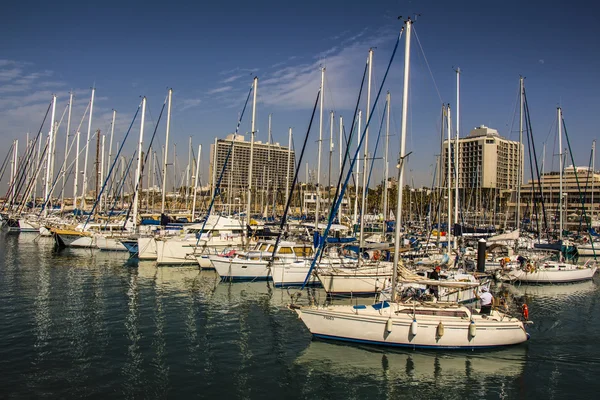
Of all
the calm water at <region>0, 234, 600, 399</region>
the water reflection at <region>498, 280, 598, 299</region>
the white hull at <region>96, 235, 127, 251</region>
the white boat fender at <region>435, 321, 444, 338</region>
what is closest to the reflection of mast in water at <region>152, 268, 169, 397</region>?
the calm water at <region>0, 234, 600, 399</region>

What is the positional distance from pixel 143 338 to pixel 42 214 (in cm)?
5852

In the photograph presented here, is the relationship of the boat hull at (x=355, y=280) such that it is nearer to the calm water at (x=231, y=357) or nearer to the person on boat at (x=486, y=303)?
the calm water at (x=231, y=357)

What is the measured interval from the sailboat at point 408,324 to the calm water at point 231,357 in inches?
19.1

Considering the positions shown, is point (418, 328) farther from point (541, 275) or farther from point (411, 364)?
point (541, 275)

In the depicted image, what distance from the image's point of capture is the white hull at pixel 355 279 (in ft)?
86.9

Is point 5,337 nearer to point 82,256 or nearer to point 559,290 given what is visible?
point 82,256

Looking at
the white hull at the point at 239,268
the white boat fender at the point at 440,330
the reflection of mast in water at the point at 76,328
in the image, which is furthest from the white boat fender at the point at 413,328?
the white hull at the point at 239,268

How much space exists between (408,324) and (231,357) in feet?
22.7

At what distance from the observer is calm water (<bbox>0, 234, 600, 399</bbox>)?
46.6 feet

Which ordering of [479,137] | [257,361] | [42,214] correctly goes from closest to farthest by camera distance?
[257,361] → [42,214] → [479,137]

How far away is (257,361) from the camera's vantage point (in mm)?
16422

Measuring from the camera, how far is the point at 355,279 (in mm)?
26953

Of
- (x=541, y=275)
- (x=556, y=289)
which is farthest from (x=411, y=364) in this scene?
(x=541, y=275)

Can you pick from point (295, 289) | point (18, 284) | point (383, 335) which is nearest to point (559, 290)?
point (295, 289)
